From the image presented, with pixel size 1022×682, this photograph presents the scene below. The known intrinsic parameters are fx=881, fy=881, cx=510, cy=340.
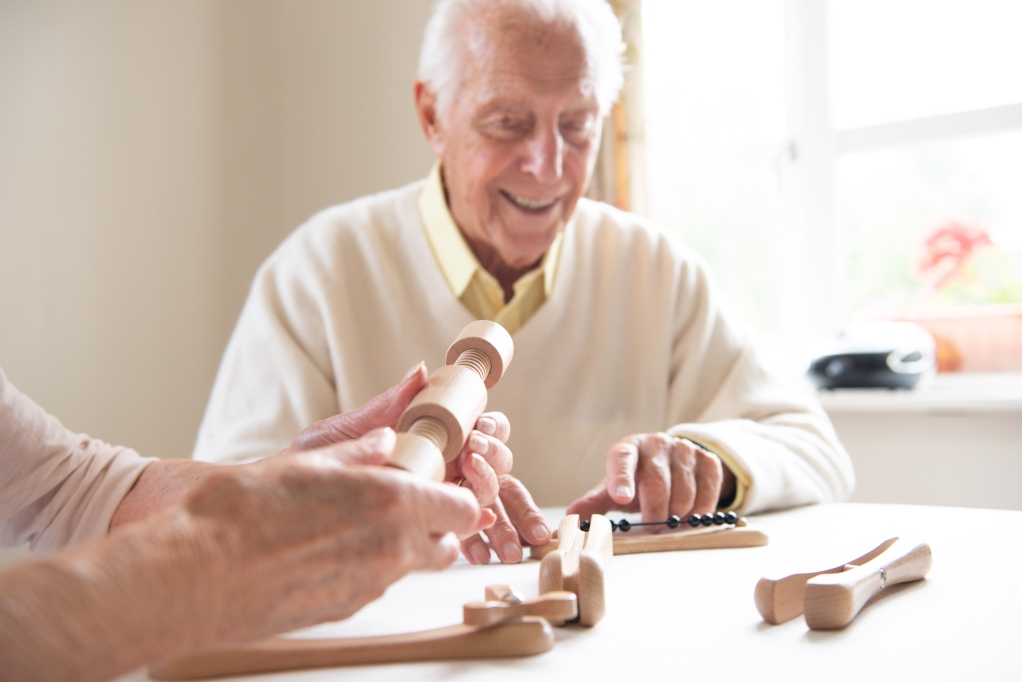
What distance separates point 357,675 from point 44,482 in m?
0.57

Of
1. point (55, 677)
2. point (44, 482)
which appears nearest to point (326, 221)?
point (44, 482)

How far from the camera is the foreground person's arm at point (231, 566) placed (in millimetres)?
428

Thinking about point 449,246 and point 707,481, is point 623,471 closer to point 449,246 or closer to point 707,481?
point 707,481

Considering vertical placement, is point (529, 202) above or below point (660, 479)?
above

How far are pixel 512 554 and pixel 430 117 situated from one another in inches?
44.6

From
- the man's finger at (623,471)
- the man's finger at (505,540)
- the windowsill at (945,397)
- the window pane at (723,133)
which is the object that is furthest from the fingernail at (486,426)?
the window pane at (723,133)

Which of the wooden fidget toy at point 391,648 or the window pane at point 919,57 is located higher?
the window pane at point 919,57

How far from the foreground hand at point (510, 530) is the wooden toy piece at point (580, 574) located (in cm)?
10

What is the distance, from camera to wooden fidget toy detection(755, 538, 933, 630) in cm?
68

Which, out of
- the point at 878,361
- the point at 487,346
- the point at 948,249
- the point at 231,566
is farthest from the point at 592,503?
the point at 948,249

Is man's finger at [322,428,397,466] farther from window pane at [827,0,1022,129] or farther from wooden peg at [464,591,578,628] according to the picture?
window pane at [827,0,1022,129]

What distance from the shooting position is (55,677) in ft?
1.41

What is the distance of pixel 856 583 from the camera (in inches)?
27.6

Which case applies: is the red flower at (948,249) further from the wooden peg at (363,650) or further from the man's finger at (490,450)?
the wooden peg at (363,650)
